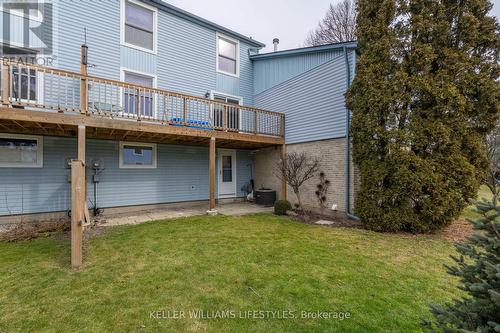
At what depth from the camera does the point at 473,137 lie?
237 inches

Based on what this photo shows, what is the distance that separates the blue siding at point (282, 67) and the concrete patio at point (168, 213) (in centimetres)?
554

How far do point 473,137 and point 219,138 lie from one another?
7.03m

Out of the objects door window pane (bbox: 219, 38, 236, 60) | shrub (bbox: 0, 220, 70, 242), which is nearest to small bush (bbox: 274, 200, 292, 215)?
shrub (bbox: 0, 220, 70, 242)

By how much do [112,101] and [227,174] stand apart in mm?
5326

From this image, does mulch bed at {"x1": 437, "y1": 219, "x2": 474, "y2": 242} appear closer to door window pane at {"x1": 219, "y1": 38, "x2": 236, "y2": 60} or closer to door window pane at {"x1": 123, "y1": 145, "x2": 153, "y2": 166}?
door window pane at {"x1": 123, "y1": 145, "x2": 153, "y2": 166}

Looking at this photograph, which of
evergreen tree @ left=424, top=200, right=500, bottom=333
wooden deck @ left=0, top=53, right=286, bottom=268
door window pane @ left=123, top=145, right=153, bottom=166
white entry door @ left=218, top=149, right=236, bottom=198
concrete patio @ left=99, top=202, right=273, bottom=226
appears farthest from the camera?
white entry door @ left=218, top=149, right=236, bottom=198

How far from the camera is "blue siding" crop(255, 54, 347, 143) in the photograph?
26.2ft

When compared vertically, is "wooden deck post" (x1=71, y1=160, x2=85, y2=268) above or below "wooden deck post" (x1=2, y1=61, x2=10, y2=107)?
below

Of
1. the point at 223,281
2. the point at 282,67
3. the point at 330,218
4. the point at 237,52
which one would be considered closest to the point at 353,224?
the point at 330,218

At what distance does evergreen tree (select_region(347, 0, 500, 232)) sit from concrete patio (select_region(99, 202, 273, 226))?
14.1 ft

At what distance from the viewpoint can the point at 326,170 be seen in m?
8.35

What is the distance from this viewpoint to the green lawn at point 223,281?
269 centimetres

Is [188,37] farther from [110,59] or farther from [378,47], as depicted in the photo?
[378,47]

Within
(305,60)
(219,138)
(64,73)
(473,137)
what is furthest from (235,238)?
(305,60)
